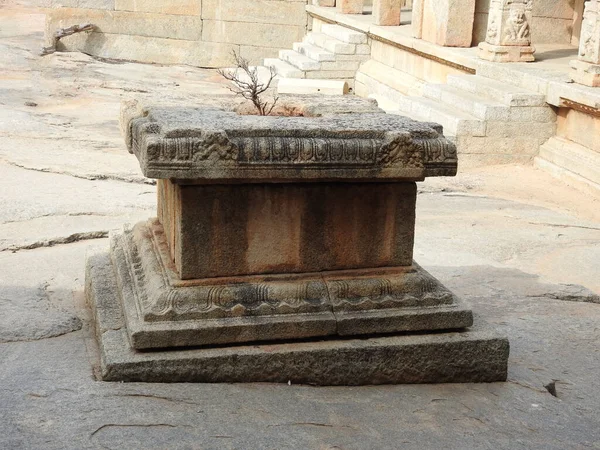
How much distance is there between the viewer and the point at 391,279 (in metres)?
3.48

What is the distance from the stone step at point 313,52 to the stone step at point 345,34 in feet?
1.08

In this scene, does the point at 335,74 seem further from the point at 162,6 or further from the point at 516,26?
the point at 516,26

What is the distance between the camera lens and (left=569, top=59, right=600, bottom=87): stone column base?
8047mm

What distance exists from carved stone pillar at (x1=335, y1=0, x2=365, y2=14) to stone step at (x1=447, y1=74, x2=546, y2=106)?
548cm

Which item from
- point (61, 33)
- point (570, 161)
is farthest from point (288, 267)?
point (61, 33)

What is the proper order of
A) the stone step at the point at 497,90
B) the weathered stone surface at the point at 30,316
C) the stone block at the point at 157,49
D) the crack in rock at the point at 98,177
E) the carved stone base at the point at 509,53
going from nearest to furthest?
the weathered stone surface at the point at 30,316 < the crack in rock at the point at 98,177 < the stone step at the point at 497,90 < the carved stone base at the point at 509,53 < the stone block at the point at 157,49

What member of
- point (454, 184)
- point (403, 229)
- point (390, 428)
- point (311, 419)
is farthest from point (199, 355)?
point (454, 184)

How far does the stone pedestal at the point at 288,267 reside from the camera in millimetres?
3135

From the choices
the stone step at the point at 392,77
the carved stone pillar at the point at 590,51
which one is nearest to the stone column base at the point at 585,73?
the carved stone pillar at the point at 590,51

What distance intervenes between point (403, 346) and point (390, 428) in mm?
438

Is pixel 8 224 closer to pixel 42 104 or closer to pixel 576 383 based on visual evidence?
pixel 576 383

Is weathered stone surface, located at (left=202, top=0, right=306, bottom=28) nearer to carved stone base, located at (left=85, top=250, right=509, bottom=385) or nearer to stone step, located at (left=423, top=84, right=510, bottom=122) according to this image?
stone step, located at (left=423, top=84, right=510, bottom=122)

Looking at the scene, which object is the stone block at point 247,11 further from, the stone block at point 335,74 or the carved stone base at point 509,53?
the carved stone base at point 509,53

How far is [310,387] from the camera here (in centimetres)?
328
